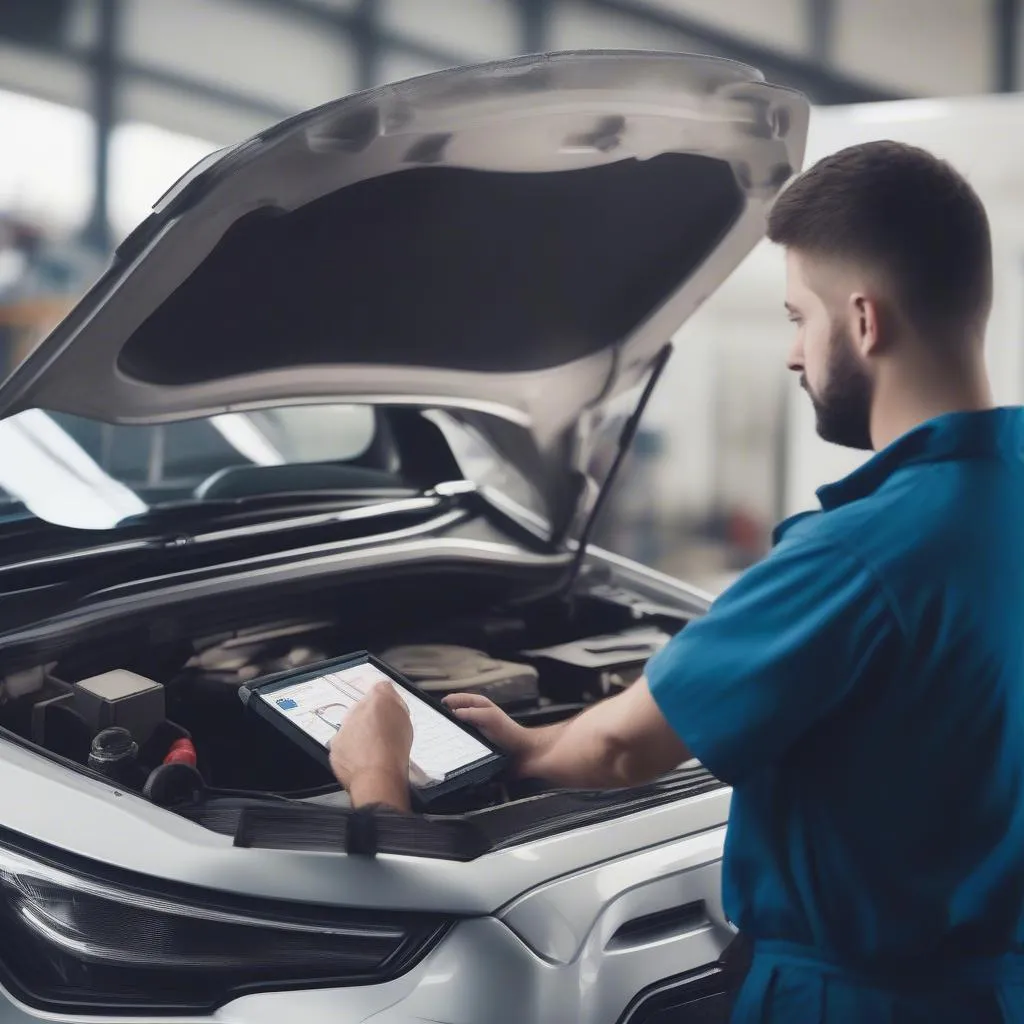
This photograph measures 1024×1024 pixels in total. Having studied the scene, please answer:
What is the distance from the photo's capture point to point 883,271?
0.96 metres

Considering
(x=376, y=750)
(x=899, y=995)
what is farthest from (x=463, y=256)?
(x=899, y=995)

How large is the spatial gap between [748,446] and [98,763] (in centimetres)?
Result: 479

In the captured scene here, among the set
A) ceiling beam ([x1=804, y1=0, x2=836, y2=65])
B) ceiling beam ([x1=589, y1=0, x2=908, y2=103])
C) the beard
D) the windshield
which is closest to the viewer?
the beard

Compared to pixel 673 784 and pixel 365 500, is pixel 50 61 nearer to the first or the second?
pixel 365 500

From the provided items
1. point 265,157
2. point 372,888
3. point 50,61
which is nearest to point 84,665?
point 372,888

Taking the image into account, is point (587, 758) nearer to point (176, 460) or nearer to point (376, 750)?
point (376, 750)

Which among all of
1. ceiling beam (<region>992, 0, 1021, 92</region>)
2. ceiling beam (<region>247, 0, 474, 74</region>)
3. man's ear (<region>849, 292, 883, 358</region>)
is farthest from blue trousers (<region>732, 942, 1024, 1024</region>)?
ceiling beam (<region>247, 0, 474, 74</region>)

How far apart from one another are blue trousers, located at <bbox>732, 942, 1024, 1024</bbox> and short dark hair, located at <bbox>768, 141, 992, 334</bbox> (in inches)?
22.6

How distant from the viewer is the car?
1.07 meters

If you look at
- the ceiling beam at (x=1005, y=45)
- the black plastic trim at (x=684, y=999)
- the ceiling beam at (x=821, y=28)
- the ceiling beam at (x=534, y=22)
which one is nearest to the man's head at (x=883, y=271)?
the black plastic trim at (x=684, y=999)

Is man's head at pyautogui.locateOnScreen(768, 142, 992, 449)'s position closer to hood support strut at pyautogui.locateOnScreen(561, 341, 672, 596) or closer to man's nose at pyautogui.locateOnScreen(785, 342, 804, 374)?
man's nose at pyautogui.locateOnScreen(785, 342, 804, 374)

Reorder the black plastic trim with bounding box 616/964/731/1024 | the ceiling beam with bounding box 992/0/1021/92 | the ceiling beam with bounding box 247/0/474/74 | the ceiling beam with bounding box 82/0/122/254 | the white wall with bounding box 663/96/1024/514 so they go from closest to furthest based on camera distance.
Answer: the black plastic trim with bounding box 616/964/731/1024 → the white wall with bounding box 663/96/1024/514 → the ceiling beam with bounding box 992/0/1021/92 → the ceiling beam with bounding box 82/0/122/254 → the ceiling beam with bounding box 247/0/474/74

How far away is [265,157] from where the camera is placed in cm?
117

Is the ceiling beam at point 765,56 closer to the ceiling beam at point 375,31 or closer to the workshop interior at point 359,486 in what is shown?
the ceiling beam at point 375,31
